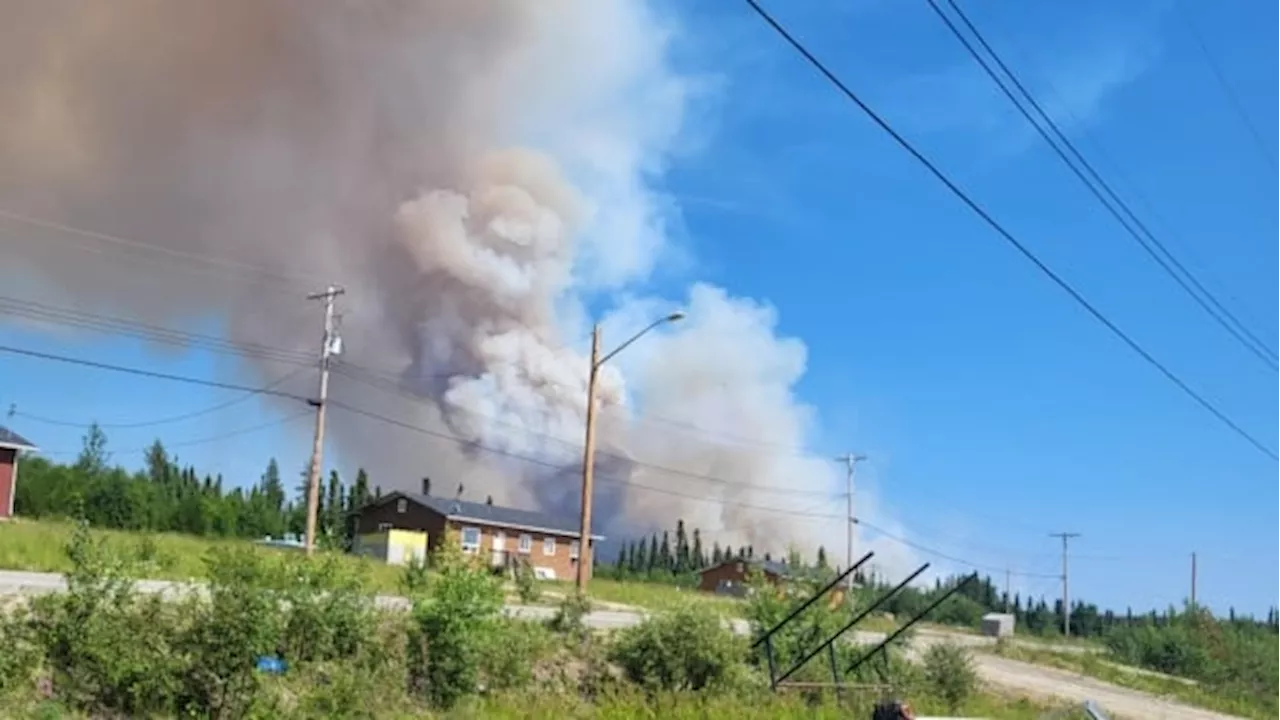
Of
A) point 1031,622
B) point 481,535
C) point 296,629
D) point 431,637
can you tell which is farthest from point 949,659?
point 1031,622

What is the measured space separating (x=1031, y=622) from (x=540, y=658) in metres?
92.0

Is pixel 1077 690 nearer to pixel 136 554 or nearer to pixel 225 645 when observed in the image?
pixel 225 645

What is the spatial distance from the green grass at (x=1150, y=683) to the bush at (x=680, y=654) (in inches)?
912

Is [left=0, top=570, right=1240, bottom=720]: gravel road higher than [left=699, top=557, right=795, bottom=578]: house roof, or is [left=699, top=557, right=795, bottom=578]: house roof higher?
[left=699, top=557, right=795, bottom=578]: house roof

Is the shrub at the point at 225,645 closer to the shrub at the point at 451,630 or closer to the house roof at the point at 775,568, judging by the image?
the shrub at the point at 451,630

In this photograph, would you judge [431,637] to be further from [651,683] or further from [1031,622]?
[1031,622]

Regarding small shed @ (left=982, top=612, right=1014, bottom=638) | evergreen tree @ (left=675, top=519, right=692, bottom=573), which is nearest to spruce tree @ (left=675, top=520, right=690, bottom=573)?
evergreen tree @ (left=675, top=519, right=692, bottom=573)

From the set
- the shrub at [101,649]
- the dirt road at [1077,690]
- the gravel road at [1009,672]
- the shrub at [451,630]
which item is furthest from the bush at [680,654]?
the dirt road at [1077,690]

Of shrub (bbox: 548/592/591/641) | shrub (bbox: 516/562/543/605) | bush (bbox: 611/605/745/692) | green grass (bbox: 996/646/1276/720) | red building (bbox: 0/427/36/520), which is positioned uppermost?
red building (bbox: 0/427/36/520)

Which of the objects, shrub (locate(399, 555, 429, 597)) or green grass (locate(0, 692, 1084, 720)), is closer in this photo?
green grass (locate(0, 692, 1084, 720))

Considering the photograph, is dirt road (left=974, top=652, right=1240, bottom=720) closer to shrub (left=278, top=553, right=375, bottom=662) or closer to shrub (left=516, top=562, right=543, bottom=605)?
shrub (left=516, top=562, right=543, bottom=605)

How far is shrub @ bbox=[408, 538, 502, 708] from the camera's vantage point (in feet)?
A: 61.8

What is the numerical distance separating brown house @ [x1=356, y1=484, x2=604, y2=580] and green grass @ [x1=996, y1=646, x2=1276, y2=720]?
31.3m

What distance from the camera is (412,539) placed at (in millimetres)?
60312
